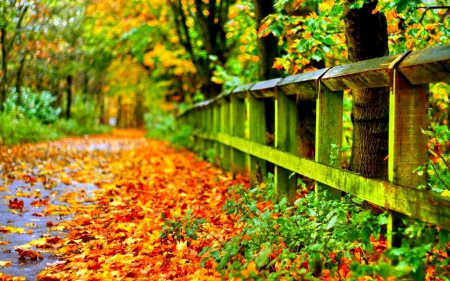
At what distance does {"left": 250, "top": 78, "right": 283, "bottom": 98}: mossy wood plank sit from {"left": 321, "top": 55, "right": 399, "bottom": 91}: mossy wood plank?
1.75 m

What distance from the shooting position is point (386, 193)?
343cm

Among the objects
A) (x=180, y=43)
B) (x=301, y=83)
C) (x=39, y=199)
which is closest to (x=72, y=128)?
(x=180, y=43)

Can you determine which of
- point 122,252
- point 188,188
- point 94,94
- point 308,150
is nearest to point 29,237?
point 122,252

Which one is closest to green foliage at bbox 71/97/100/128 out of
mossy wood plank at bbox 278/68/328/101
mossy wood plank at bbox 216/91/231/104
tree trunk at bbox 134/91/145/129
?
tree trunk at bbox 134/91/145/129

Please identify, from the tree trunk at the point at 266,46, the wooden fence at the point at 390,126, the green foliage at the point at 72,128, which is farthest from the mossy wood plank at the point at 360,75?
the green foliage at the point at 72,128

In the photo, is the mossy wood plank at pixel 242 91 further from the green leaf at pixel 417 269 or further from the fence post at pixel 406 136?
the green leaf at pixel 417 269

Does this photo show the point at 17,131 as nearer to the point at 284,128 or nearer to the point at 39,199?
the point at 39,199

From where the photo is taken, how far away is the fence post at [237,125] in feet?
29.7

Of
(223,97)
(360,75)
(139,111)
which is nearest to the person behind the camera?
(360,75)

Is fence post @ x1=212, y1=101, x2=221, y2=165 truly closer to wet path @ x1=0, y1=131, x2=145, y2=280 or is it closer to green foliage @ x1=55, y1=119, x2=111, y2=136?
wet path @ x1=0, y1=131, x2=145, y2=280

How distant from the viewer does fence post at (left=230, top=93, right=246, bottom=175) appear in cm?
904

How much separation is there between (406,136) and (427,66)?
20.5 inches

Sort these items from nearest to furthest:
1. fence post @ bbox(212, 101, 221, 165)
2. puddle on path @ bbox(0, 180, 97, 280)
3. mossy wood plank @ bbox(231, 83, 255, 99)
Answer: puddle on path @ bbox(0, 180, 97, 280) < mossy wood plank @ bbox(231, 83, 255, 99) < fence post @ bbox(212, 101, 221, 165)

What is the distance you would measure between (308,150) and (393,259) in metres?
4.55
